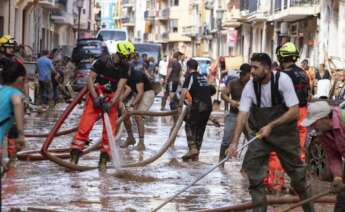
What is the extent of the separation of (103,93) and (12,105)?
17.4ft

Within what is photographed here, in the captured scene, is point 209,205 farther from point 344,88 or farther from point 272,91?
point 344,88

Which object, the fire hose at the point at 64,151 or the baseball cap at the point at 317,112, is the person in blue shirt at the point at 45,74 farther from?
the baseball cap at the point at 317,112

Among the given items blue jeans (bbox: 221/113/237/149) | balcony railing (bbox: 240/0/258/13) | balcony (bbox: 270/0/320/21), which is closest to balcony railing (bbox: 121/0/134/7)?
balcony railing (bbox: 240/0/258/13)

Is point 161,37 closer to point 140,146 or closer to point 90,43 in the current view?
point 90,43

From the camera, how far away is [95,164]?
15.3m

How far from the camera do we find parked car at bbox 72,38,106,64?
4597 centimetres

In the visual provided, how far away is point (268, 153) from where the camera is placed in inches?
392

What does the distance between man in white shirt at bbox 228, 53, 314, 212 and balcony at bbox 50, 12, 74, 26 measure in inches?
2546

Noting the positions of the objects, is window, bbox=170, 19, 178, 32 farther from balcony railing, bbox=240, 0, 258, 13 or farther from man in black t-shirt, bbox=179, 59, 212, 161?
man in black t-shirt, bbox=179, 59, 212, 161

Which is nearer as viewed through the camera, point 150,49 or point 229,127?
point 229,127

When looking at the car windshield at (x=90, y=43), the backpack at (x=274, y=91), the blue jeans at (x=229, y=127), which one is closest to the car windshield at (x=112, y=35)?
the car windshield at (x=90, y=43)

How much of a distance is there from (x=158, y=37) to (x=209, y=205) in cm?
11037

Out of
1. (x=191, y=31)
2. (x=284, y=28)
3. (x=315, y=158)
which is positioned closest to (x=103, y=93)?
(x=315, y=158)

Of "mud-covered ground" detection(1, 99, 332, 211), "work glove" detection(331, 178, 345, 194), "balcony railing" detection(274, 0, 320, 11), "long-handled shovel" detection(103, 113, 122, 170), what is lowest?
"mud-covered ground" detection(1, 99, 332, 211)
